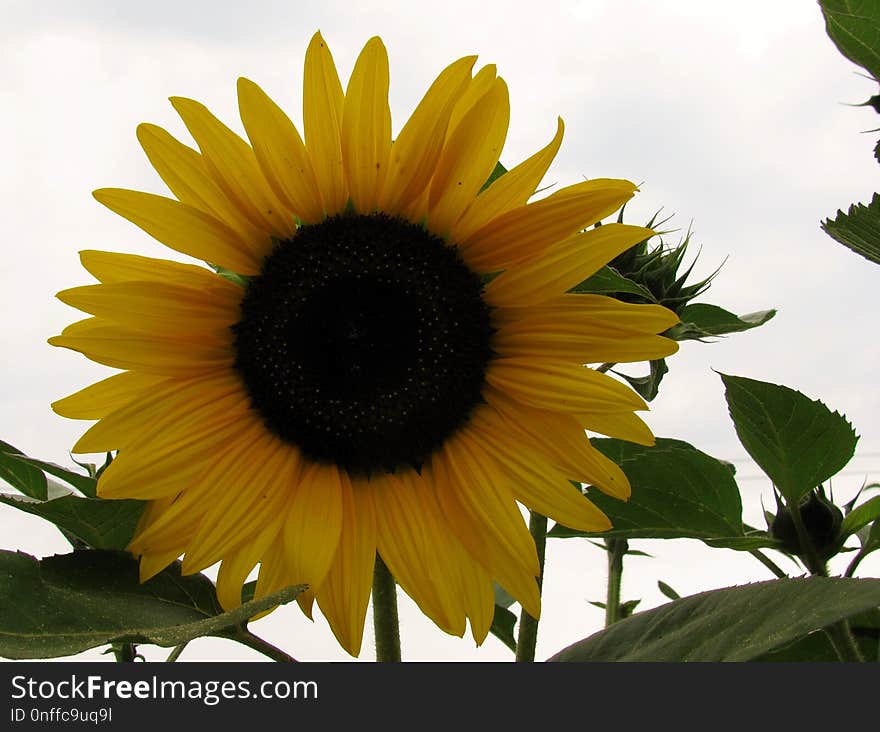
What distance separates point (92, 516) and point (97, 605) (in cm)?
8

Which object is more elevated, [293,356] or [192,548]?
[293,356]

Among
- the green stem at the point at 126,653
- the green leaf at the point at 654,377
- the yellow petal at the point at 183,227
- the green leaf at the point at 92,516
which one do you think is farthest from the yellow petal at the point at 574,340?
the green stem at the point at 126,653

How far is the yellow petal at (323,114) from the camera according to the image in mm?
757

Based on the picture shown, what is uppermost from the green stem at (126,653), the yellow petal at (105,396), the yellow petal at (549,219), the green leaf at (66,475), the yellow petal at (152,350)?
the yellow petal at (549,219)

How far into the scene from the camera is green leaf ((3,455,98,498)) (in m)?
0.75

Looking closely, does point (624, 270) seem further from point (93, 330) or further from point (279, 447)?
point (93, 330)

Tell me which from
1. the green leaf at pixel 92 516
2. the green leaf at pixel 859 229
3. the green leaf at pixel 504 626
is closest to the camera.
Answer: the green leaf at pixel 92 516

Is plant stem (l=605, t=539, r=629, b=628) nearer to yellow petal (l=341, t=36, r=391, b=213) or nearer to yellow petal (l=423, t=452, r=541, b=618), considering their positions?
yellow petal (l=423, t=452, r=541, b=618)

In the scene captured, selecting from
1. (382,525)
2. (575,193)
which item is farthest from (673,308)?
(382,525)

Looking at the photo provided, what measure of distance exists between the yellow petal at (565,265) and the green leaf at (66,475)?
1.11 ft

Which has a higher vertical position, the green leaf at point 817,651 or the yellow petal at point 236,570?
the yellow petal at point 236,570

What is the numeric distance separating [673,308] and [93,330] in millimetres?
455

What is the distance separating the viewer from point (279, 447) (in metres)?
0.85

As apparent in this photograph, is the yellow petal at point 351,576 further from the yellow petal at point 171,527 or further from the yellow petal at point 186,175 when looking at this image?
the yellow petal at point 186,175
